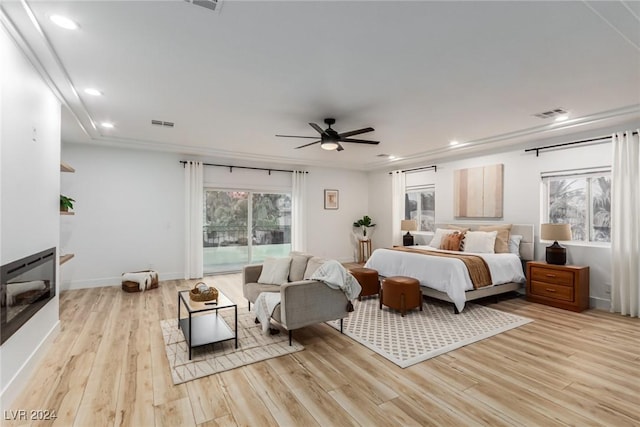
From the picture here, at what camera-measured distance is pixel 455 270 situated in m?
4.28

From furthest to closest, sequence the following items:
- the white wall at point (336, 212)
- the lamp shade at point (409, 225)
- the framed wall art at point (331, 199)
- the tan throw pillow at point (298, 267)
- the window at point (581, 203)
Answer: the framed wall art at point (331, 199), the white wall at point (336, 212), the lamp shade at point (409, 225), the window at point (581, 203), the tan throw pillow at point (298, 267)

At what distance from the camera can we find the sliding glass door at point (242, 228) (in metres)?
6.90

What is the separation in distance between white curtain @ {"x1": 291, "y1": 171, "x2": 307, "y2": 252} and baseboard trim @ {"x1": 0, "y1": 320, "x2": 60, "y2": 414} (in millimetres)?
5041

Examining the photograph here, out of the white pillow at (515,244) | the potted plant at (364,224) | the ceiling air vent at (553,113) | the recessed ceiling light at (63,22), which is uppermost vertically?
the recessed ceiling light at (63,22)

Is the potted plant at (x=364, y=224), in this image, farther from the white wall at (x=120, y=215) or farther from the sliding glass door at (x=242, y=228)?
the white wall at (x=120, y=215)

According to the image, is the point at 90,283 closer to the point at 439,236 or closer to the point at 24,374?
the point at 24,374

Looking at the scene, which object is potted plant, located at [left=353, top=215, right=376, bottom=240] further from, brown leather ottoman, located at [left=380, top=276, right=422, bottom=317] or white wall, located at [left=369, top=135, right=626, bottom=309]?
brown leather ottoman, located at [left=380, top=276, right=422, bottom=317]

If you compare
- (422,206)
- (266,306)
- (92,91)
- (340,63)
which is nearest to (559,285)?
(422,206)

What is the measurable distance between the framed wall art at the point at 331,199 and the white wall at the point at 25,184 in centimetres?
580

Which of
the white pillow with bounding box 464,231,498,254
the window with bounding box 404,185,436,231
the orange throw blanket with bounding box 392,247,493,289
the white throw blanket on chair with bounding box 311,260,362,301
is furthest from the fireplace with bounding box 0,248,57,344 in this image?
the window with bounding box 404,185,436,231

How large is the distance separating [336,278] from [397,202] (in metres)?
4.96

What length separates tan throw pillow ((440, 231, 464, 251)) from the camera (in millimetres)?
5684

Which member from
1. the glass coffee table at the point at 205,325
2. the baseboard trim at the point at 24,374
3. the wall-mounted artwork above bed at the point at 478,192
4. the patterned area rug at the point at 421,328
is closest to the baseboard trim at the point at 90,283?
the baseboard trim at the point at 24,374

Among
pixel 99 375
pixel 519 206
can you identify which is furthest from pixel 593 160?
pixel 99 375
